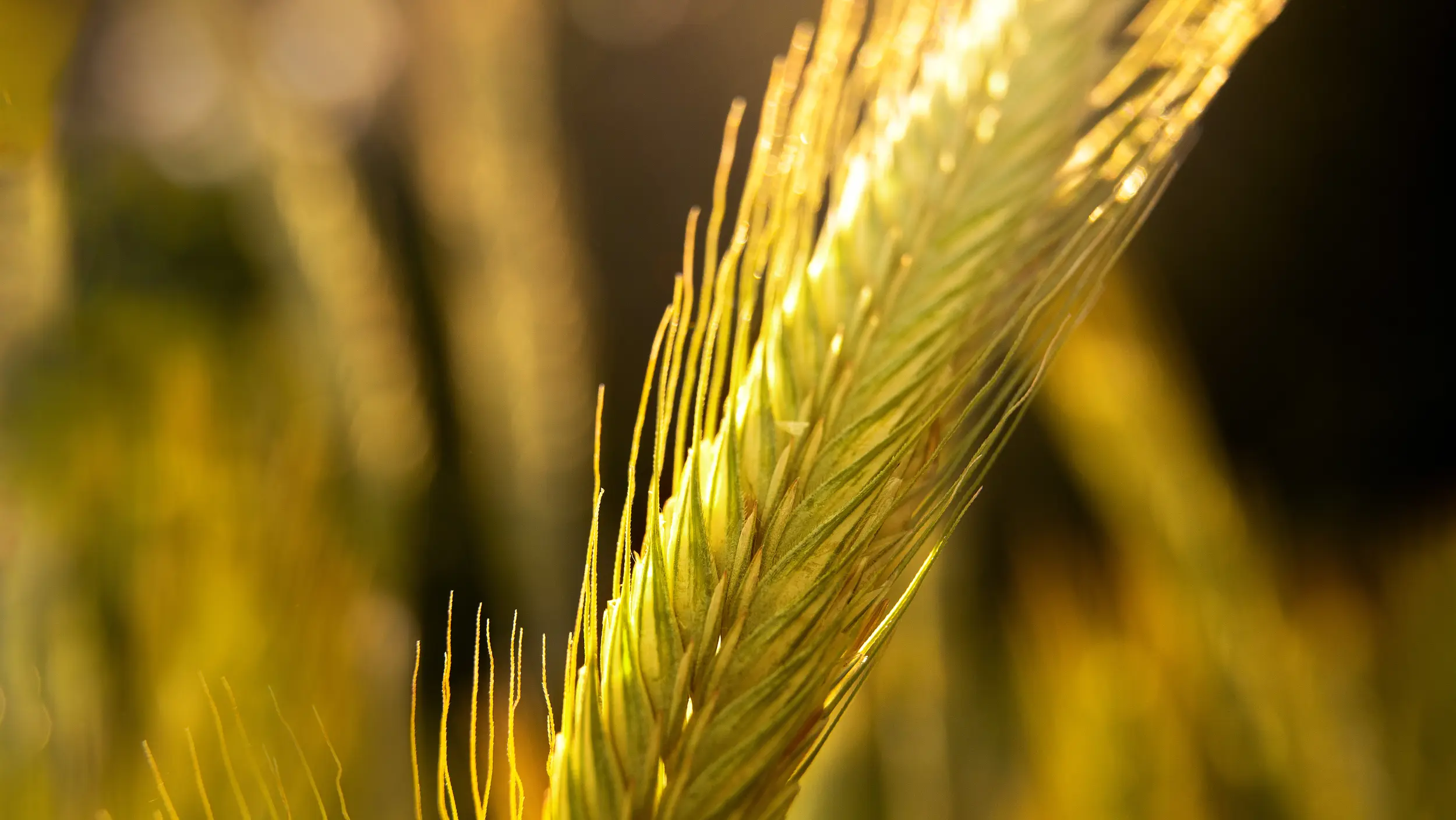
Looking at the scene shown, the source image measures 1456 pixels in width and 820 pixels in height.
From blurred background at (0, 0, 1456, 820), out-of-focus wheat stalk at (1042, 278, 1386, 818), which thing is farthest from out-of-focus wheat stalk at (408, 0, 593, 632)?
out-of-focus wheat stalk at (1042, 278, 1386, 818)

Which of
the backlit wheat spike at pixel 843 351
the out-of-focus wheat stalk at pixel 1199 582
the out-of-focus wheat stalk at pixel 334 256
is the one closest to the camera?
the backlit wheat spike at pixel 843 351

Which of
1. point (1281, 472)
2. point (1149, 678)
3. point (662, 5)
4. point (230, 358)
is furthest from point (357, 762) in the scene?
point (662, 5)

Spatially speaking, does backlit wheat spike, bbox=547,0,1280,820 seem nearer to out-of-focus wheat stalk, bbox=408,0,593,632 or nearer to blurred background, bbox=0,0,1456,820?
blurred background, bbox=0,0,1456,820

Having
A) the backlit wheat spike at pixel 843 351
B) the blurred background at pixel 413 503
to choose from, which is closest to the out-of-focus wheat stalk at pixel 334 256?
the blurred background at pixel 413 503

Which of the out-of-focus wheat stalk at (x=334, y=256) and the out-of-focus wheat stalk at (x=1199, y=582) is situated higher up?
the out-of-focus wheat stalk at (x=334, y=256)

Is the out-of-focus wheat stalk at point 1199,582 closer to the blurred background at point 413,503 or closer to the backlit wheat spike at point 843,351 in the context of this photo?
the blurred background at point 413,503

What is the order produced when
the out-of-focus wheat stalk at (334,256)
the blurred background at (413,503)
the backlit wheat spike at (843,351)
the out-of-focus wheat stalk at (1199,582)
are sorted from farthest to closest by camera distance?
the out-of-focus wheat stalk at (334,256) → the out-of-focus wheat stalk at (1199,582) → the blurred background at (413,503) → the backlit wheat spike at (843,351)
